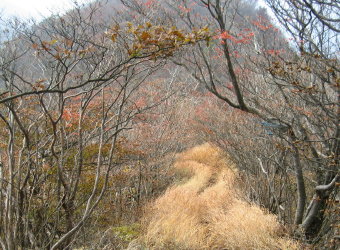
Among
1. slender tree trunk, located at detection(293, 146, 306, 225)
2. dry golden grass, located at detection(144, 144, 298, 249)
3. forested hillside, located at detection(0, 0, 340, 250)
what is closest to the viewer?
forested hillside, located at detection(0, 0, 340, 250)

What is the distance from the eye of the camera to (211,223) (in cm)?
572

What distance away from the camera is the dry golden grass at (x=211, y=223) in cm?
474

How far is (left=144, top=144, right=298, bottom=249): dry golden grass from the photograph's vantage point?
4.74 meters

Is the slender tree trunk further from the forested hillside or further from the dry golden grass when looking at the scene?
the dry golden grass

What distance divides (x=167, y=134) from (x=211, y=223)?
274 cm

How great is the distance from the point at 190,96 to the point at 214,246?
741 centimetres

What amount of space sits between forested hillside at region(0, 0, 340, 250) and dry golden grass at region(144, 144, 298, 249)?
0.08 feet

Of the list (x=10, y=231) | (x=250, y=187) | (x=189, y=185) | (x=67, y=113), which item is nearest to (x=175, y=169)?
(x=189, y=185)

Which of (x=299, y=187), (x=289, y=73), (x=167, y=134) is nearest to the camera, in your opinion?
(x=289, y=73)

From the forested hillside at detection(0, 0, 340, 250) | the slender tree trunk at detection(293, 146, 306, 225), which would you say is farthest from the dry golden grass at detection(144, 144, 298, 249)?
the slender tree trunk at detection(293, 146, 306, 225)

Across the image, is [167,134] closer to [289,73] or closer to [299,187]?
[299,187]

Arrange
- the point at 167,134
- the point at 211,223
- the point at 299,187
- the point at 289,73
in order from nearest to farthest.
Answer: the point at 289,73 < the point at 299,187 < the point at 211,223 < the point at 167,134

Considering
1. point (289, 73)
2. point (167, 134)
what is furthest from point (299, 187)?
point (167, 134)

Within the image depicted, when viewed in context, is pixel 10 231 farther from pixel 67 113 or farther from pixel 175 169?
pixel 175 169
